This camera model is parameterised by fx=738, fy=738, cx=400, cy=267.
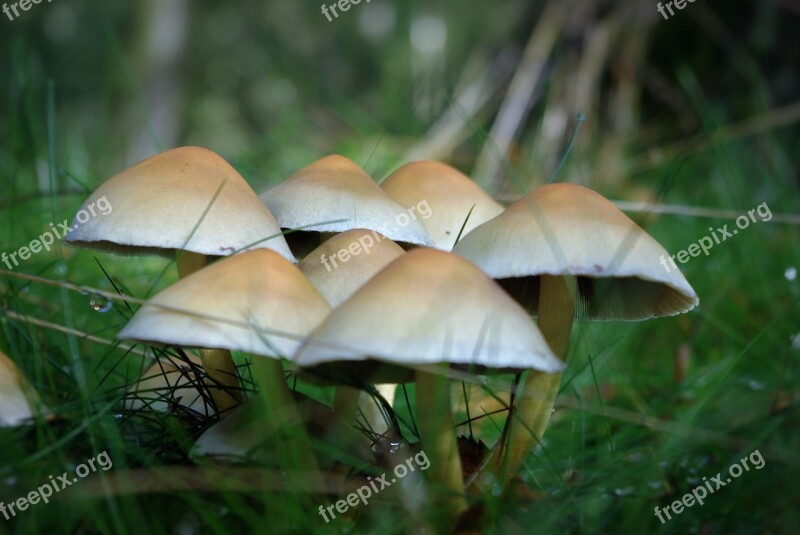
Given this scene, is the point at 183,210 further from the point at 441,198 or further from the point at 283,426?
the point at 441,198

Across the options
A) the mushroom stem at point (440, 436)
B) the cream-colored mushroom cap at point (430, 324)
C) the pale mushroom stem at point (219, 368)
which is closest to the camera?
the cream-colored mushroom cap at point (430, 324)

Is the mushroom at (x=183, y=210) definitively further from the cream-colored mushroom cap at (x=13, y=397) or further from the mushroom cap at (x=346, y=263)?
the cream-colored mushroom cap at (x=13, y=397)

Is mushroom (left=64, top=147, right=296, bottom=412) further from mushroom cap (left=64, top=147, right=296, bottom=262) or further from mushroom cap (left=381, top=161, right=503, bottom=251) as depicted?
mushroom cap (left=381, top=161, right=503, bottom=251)

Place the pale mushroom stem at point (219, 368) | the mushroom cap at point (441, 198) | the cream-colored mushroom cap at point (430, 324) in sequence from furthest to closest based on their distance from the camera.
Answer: the mushroom cap at point (441, 198)
the pale mushroom stem at point (219, 368)
the cream-colored mushroom cap at point (430, 324)

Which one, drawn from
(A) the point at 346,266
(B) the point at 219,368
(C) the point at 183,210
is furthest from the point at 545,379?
(C) the point at 183,210

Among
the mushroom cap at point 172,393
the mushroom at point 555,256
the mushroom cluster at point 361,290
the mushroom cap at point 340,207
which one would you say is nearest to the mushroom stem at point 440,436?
the mushroom cluster at point 361,290

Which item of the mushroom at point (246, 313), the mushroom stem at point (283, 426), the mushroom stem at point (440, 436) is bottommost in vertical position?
the mushroom stem at point (440, 436)

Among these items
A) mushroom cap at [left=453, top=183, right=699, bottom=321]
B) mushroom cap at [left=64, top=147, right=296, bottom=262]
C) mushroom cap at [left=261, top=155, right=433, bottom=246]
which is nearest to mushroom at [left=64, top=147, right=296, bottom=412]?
mushroom cap at [left=64, top=147, right=296, bottom=262]
